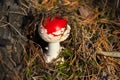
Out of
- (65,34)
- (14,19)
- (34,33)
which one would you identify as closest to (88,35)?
(65,34)

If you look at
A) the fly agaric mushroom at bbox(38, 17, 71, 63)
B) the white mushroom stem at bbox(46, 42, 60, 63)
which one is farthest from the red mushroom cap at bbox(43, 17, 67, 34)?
the white mushroom stem at bbox(46, 42, 60, 63)

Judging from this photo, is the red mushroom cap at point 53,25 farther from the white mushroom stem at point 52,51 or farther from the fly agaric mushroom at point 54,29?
the white mushroom stem at point 52,51

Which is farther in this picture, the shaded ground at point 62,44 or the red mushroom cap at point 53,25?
the shaded ground at point 62,44

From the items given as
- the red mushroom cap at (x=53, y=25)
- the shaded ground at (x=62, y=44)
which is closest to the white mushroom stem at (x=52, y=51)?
the shaded ground at (x=62, y=44)

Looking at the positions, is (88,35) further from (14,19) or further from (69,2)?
(14,19)

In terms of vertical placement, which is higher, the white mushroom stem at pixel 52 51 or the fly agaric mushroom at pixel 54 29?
the fly agaric mushroom at pixel 54 29

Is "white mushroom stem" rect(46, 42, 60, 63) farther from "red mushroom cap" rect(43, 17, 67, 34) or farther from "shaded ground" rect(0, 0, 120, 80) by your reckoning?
"red mushroom cap" rect(43, 17, 67, 34)

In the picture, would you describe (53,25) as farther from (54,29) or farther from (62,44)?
(62,44)
